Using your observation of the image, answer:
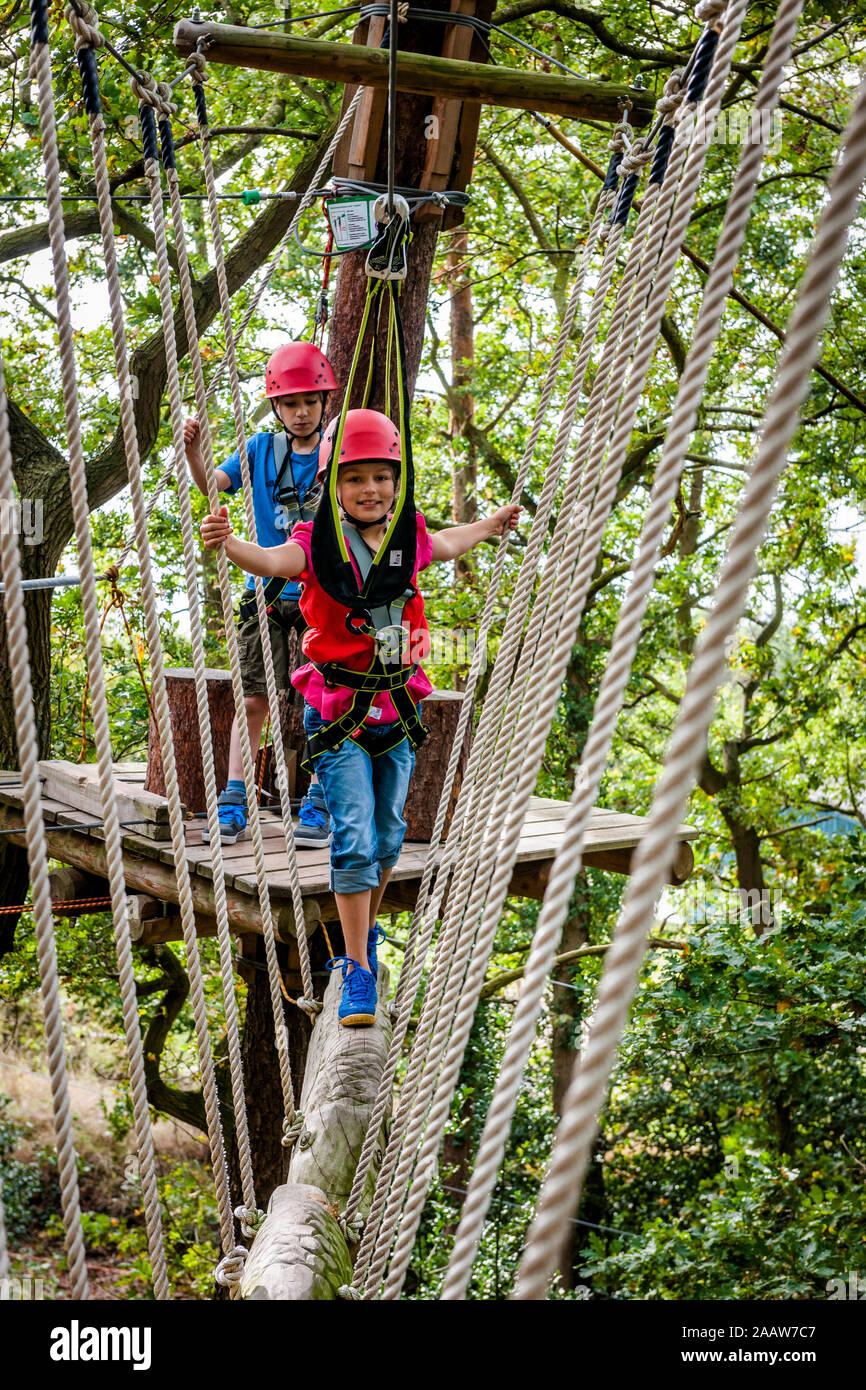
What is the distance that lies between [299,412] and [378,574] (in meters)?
0.91

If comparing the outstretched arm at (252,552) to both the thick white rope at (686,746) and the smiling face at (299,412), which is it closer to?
the smiling face at (299,412)

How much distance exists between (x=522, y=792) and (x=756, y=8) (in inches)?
201

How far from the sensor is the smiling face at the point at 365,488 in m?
2.25

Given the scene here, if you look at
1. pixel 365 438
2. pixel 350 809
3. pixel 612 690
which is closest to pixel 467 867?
pixel 350 809

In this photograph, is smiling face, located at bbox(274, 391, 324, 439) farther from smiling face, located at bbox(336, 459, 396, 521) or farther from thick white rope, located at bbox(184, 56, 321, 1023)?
smiling face, located at bbox(336, 459, 396, 521)

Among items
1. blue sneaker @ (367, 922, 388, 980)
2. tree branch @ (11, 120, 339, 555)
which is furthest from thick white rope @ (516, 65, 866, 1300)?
tree branch @ (11, 120, 339, 555)

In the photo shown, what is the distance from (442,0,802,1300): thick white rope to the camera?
2.48 feet

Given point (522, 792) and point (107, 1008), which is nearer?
point (522, 792)

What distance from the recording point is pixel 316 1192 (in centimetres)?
193

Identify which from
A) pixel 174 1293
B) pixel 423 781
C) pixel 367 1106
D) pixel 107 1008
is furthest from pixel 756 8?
pixel 174 1293

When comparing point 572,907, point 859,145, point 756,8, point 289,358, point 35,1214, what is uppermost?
point 756,8

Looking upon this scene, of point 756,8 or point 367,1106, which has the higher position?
point 756,8

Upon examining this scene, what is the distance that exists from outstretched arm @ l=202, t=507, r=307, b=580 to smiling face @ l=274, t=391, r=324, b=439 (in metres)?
0.78
